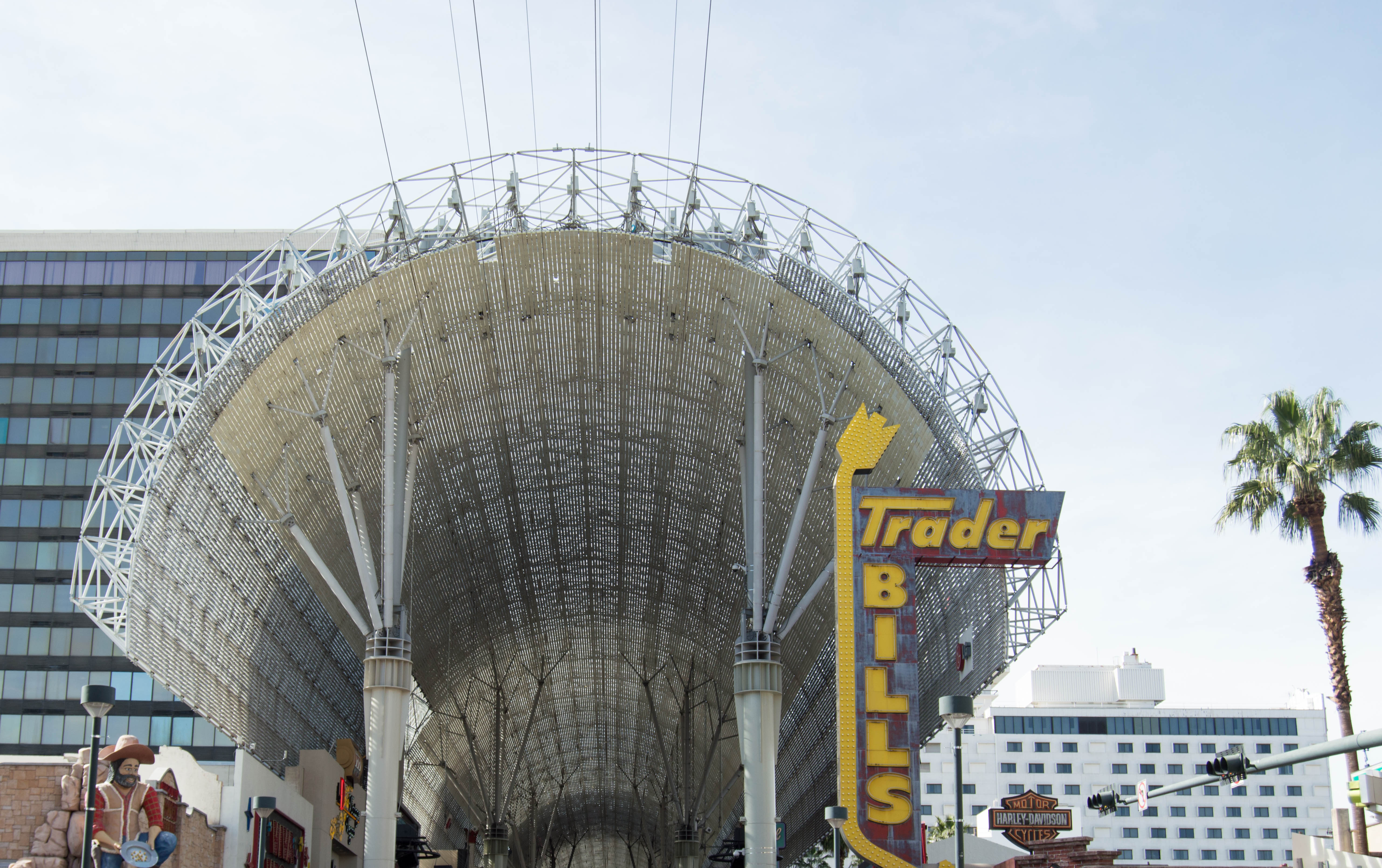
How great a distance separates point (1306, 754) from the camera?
1838 cm

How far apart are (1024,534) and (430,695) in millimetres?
40584

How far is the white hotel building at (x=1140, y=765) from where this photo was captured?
12019cm

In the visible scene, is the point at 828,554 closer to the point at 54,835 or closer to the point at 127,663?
the point at 54,835

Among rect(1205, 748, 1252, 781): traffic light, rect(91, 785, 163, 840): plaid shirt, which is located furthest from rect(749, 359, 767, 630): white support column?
rect(1205, 748, 1252, 781): traffic light

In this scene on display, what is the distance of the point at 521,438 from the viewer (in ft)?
177

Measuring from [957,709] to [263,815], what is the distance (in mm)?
16714

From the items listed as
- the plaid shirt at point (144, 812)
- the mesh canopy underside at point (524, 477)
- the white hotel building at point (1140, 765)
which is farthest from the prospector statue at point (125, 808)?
the white hotel building at point (1140, 765)

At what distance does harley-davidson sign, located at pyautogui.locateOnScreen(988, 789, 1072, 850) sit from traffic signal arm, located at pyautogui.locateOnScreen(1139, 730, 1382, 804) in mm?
14909

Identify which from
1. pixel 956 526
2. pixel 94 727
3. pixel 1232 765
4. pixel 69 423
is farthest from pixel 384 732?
pixel 69 423

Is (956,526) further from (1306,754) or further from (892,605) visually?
(1306,754)

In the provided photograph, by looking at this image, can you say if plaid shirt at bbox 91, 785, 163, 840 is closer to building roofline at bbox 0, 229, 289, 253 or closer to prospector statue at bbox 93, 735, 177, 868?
prospector statue at bbox 93, 735, 177, 868

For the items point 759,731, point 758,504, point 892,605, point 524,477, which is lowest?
point 759,731

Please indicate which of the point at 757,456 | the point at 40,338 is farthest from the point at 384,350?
the point at 40,338

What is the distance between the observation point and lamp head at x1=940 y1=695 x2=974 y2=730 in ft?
80.7
